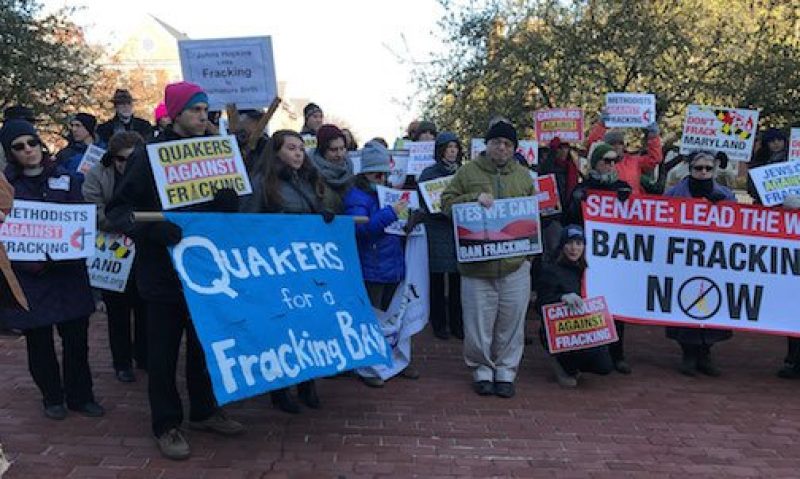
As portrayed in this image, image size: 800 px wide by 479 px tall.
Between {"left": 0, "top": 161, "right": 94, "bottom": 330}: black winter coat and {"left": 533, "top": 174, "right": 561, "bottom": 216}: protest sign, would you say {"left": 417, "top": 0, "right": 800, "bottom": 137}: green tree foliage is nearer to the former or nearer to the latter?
{"left": 533, "top": 174, "right": 561, "bottom": 216}: protest sign

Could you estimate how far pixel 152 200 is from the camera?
4258 mm

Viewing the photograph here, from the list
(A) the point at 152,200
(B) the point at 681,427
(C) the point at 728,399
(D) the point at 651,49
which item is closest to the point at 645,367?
(C) the point at 728,399

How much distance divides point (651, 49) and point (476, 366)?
8747 mm

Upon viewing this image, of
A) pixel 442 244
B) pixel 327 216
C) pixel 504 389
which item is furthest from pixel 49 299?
pixel 442 244

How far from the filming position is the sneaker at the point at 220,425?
4.65 m

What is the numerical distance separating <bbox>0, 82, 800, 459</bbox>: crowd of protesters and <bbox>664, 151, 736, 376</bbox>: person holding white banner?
11 millimetres

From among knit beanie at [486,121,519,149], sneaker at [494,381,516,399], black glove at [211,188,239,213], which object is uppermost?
knit beanie at [486,121,519,149]

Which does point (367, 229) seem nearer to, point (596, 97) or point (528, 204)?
point (528, 204)

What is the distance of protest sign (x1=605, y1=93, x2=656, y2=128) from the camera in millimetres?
9117

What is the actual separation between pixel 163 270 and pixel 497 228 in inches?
98.8

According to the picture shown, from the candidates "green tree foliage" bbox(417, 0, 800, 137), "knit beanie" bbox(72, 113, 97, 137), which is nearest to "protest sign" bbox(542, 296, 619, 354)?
"knit beanie" bbox(72, 113, 97, 137)

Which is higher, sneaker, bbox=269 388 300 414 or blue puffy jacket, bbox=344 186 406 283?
blue puffy jacket, bbox=344 186 406 283

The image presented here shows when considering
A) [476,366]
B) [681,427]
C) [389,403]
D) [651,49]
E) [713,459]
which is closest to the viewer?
[713,459]

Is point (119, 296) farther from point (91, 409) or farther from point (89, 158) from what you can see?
point (89, 158)
